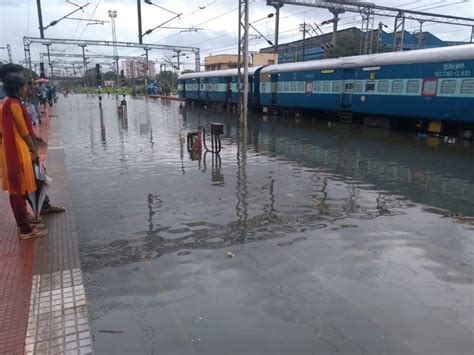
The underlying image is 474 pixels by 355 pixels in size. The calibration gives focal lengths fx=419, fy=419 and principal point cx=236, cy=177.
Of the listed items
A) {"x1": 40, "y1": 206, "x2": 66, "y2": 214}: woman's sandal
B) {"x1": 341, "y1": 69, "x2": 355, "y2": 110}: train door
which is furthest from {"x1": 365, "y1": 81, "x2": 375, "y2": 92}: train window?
{"x1": 40, "y1": 206, "x2": 66, "y2": 214}: woman's sandal

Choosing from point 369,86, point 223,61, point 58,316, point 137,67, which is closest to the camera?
point 58,316

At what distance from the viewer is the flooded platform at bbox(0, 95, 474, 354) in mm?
3545

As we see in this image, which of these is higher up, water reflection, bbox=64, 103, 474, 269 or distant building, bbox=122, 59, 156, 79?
distant building, bbox=122, 59, 156, 79

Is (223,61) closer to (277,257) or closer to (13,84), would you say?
(13,84)

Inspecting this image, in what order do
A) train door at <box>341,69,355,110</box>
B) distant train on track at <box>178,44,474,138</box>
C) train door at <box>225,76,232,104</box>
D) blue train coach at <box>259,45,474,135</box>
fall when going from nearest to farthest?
blue train coach at <box>259,45,474,135</box>
distant train on track at <box>178,44,474,138</box>
train door at <box>341,69,355,110</box>
train door at <box>225,76,232,104</box>

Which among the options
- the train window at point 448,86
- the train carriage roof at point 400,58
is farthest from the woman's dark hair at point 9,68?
the train window at point 448,86

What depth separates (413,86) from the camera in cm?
1620

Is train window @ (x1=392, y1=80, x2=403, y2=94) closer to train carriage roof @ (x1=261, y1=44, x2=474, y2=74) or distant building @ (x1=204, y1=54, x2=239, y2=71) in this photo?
train carriage roof @ (x1=261, y1=44, x2=474, y2=74)

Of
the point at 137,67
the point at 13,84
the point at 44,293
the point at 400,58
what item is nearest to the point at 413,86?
the point at 400,58

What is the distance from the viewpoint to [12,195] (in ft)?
17.4

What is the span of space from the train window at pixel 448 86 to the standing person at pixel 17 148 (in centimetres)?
1393

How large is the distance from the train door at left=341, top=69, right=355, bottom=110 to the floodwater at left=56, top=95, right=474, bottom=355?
9.47 m

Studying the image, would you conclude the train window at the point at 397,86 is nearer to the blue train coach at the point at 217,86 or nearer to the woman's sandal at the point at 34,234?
the blue train coach at the point at 217,86

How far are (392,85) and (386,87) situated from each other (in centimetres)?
34
